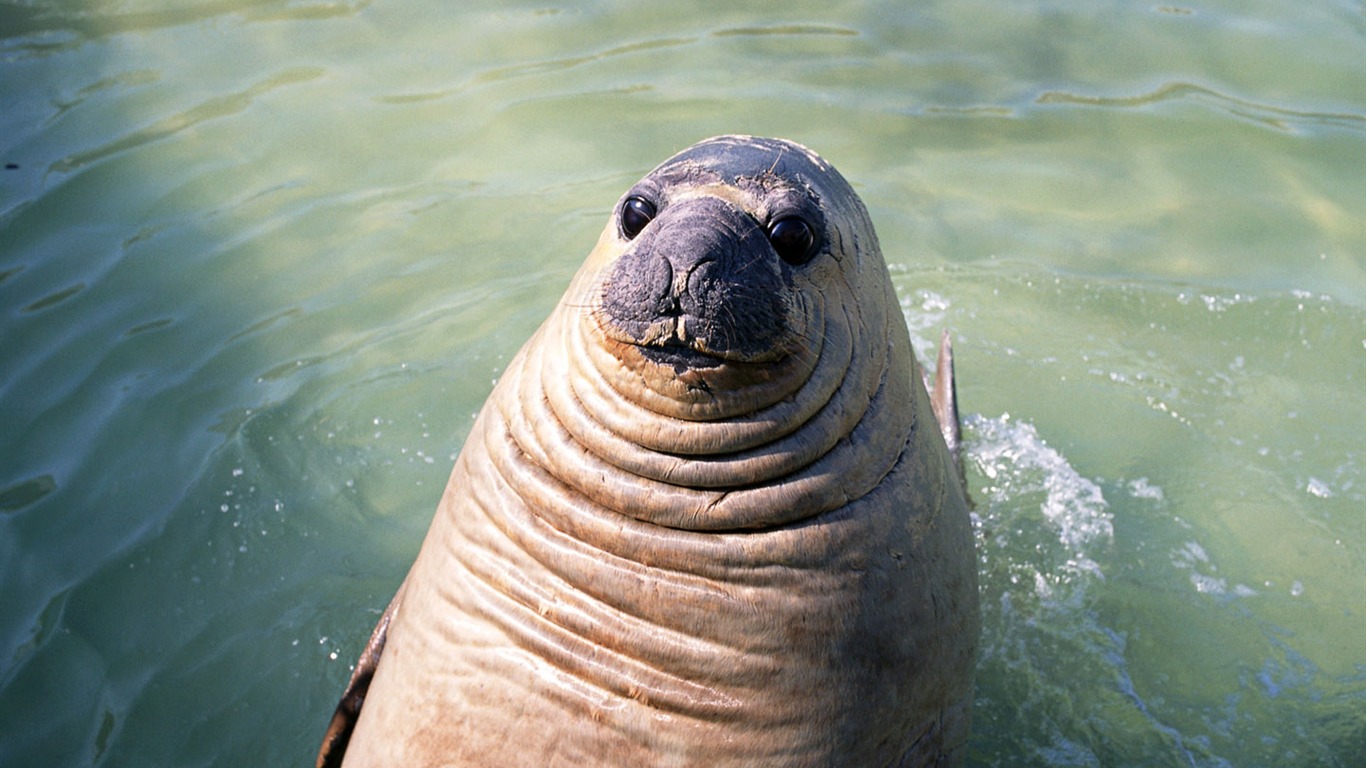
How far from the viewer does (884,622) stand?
2750mm

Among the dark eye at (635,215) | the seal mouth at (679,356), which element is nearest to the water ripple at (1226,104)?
the dark eye at (635,215)

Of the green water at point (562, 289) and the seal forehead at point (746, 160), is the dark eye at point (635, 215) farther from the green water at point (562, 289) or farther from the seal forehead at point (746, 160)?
the green water at point (562, 289)

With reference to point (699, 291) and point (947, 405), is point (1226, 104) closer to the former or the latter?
point (947, 405)

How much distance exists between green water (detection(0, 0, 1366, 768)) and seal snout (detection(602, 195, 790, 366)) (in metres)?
1.82

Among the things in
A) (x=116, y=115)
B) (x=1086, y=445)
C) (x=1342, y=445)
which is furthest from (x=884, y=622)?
(x=116, y=115)

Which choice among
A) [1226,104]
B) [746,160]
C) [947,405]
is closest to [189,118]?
[947,405]

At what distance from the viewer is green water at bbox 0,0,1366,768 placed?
405 cm

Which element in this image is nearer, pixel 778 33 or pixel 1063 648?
pixel 1063 648

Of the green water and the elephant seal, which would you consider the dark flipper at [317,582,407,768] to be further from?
the green water

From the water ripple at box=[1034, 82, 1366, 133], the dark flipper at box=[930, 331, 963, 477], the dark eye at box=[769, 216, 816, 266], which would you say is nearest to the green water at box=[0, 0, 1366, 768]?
the water ripple at box=[1034, 82, 1366, 133]

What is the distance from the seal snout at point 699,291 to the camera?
2.55m

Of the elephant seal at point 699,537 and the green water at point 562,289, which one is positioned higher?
the elephant seal at point 699,537

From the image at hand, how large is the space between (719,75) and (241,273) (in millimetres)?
2917

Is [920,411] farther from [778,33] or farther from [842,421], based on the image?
[778,33]
